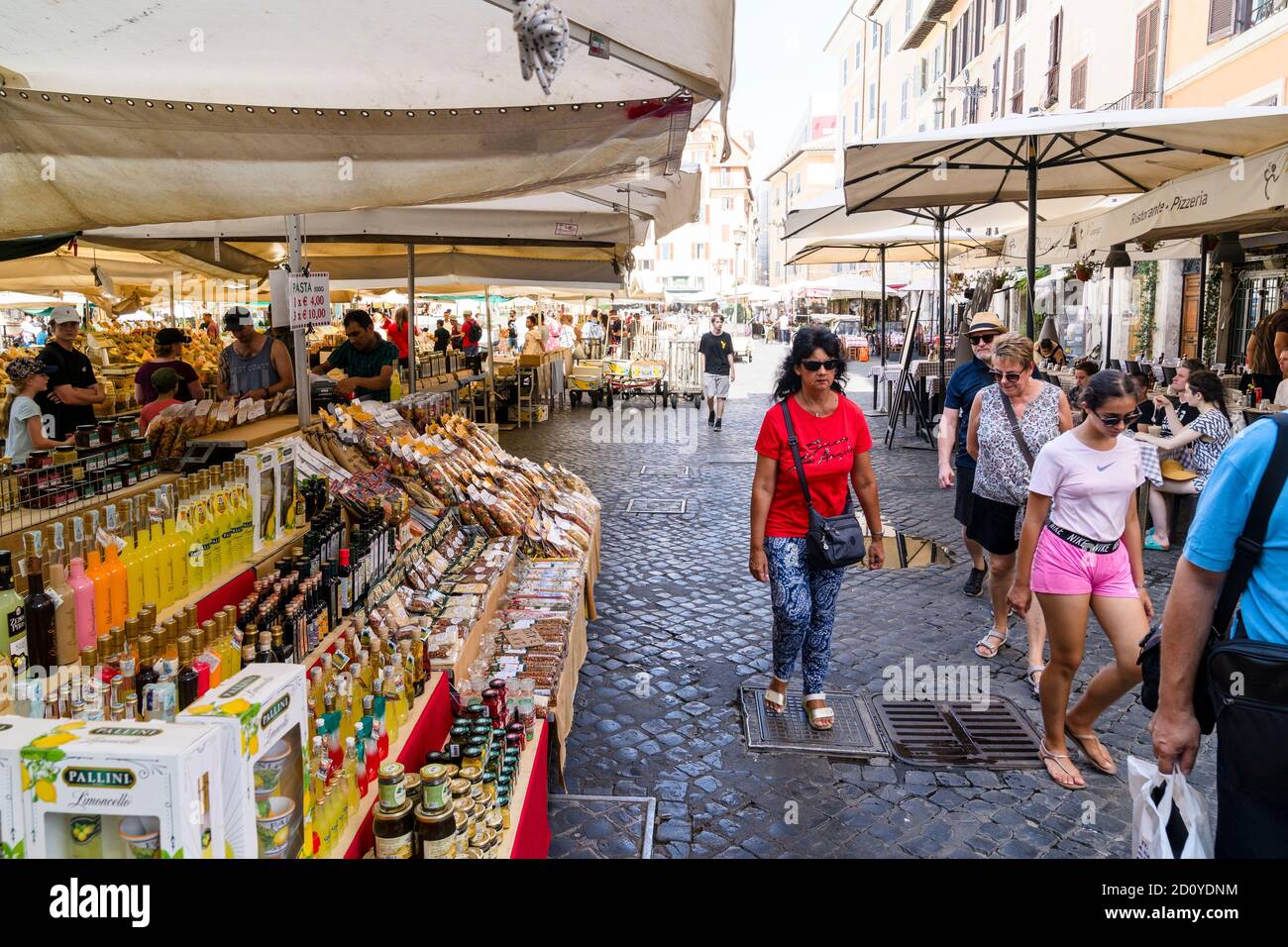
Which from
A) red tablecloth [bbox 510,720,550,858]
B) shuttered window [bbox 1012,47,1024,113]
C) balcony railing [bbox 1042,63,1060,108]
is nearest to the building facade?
shuttered window [bbox 1012,47,1024,113]

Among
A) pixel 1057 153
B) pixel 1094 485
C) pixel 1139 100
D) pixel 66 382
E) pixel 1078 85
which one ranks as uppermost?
pixel 1078 85

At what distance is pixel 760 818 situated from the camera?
3.69m

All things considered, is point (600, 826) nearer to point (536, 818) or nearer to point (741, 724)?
point (536, 818)

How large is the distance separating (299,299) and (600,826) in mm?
3441

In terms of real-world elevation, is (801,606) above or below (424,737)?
above

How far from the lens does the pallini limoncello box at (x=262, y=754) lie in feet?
5.37

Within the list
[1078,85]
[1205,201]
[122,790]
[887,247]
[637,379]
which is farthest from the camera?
[1078,85]

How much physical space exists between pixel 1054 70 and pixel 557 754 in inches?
948

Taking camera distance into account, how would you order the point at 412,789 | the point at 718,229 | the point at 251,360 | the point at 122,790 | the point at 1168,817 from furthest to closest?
the point at 718,229 < the point at 251,360 < the point at 412,789 < the point at 1168,817 < the point at 122,790

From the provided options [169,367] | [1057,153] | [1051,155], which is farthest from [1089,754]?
[169,367]

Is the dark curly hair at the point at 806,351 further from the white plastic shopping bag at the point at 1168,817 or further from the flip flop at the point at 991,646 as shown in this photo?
the white plastic shopping bag at the point at 1168,817

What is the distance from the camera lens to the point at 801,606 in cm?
440
